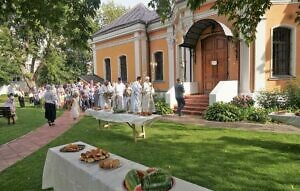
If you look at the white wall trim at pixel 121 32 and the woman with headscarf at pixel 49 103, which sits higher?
the white wall trim at pixel 121 32

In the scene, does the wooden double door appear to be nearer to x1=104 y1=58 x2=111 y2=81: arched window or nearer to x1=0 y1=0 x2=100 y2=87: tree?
x1=0 y1=0 x2=100 y2=87: tree

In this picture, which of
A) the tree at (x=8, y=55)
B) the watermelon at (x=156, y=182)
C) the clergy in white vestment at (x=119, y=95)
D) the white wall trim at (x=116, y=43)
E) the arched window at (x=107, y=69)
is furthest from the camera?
the tree at (x=8, y=55)

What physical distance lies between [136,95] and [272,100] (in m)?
6.16

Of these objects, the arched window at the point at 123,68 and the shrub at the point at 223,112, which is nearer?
the shrub at the point at 223,112

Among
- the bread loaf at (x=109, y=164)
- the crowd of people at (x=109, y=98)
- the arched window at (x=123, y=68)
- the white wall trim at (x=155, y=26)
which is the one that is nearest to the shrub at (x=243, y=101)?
the crowd of people at (x=109, y=98)

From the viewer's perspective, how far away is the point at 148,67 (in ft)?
71.7

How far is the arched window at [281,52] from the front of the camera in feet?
46.6

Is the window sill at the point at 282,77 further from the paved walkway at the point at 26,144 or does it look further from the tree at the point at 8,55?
the tree at the point at 8,55

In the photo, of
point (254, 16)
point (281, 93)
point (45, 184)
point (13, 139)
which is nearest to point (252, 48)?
point (281, 93)

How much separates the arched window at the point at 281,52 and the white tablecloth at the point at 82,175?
11.7 meters

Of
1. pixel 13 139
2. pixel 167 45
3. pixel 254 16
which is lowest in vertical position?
pixel 13 139

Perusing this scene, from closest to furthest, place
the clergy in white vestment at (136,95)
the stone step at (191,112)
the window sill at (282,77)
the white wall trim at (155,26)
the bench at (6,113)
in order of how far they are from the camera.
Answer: the window sill at (282,77)
the bench at (6,113)
the stone step at (191,112)
the clergy in white vestment at (136,95)
the white wall trim at (155,26)

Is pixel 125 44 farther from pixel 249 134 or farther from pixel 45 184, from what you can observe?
pixel 45 184

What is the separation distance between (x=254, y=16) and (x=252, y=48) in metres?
8.08
